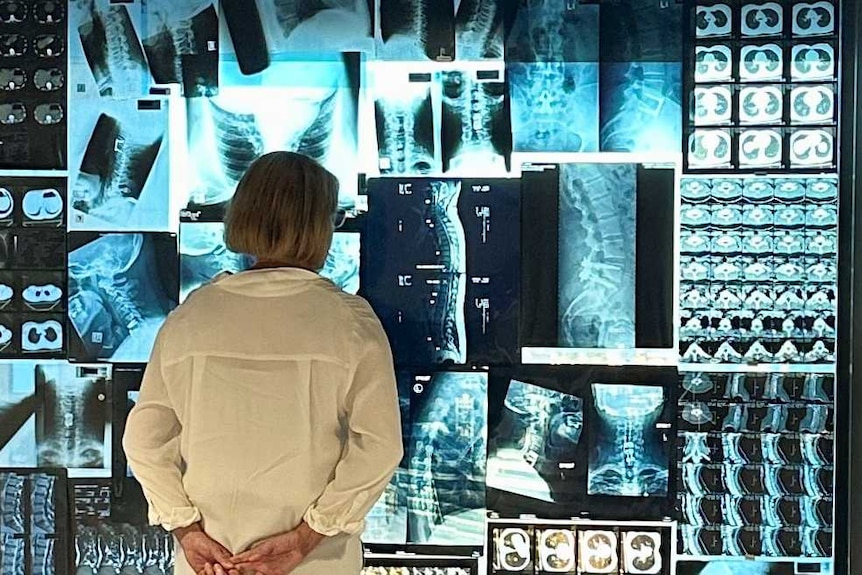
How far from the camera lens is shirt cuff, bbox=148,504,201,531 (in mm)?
1721

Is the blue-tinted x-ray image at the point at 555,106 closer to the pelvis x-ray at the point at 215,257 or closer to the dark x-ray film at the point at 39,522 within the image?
the pelvis x-ray at the point at 215,257

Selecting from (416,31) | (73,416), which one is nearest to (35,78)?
(73,416)

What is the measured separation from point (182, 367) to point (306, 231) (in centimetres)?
32

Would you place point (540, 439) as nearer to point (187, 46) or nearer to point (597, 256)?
point (597, 256)

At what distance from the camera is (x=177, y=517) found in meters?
1.72

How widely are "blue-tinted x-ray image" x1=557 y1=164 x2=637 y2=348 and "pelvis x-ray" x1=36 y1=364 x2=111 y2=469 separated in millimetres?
1232

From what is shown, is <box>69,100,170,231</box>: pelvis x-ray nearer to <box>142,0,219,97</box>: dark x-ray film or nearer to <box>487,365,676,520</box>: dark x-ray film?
<box>142,0,219,97</box>: dark x-ray film

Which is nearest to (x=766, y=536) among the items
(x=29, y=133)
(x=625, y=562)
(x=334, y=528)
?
(x=625, y=562)

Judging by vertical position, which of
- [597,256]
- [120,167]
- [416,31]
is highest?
[416,31]

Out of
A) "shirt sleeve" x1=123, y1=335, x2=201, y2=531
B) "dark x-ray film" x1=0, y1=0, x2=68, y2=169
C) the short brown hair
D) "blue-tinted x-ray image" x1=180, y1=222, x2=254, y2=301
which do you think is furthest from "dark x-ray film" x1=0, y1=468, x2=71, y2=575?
the short brown hair

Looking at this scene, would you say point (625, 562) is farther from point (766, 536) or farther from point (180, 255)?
point (180, 255)

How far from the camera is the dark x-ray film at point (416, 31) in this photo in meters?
2.59

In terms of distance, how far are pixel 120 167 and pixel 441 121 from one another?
86 cm

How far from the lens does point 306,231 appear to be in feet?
5.65
